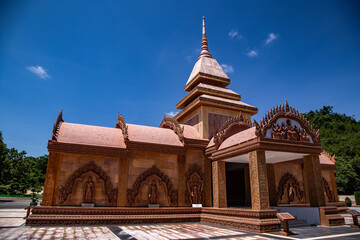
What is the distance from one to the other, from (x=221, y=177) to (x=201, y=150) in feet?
8.37

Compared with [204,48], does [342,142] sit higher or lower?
lower

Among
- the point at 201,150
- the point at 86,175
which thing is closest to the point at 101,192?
the point at 86,175

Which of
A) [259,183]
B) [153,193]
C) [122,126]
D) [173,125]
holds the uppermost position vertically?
[173,125]

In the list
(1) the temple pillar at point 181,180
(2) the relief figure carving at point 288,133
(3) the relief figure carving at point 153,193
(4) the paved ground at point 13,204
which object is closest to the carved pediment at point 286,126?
(2) the relief figure carving at point 288,133

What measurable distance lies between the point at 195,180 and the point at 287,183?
5863 mm

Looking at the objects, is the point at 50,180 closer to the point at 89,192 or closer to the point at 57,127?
the point at 89,192

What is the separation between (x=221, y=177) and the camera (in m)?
13.2

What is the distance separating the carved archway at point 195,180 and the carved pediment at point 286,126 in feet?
16.5

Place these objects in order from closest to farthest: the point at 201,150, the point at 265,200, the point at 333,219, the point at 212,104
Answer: the point at 265,200
the point at 333,219
the point at 201,150
the point at 212,104

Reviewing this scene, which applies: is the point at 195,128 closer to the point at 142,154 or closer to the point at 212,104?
the point at 212,104

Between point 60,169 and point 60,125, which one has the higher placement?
point 60,125

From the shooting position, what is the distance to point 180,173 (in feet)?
46.7

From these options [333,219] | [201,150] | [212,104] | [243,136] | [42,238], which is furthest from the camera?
[212,104]

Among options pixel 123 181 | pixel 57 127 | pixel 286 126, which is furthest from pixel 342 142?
pixel 57 127
